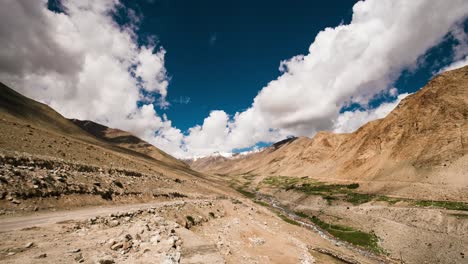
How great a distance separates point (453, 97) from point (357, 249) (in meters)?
100

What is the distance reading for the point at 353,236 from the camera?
5053 centimetres

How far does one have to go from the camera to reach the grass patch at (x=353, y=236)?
4488 cm

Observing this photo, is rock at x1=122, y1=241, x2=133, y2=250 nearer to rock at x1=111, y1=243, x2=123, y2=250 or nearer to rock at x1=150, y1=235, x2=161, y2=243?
rock at x1=111, y1=243, x2=123, y2=250

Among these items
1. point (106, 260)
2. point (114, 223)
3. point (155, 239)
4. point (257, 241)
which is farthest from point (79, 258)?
point (257, 241)

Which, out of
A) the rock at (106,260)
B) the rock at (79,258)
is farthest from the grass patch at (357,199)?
the rock at (79,258)

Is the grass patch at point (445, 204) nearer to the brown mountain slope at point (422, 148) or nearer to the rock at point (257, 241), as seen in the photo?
the brown mountain slope at point (422, 148)

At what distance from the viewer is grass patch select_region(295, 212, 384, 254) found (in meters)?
44.9

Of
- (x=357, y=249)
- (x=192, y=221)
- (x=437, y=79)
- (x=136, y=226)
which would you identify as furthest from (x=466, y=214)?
(x=437, y=79)

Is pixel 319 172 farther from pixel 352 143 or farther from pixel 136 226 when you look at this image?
pixel 136 226

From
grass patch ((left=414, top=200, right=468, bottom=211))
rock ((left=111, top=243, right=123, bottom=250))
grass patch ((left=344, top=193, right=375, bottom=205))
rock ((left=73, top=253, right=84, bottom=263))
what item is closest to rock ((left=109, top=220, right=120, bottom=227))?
rock ((left=111, top=243, right=123, bottom=250))

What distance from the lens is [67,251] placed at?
598 inches

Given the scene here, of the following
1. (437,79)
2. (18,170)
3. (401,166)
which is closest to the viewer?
(18,170)

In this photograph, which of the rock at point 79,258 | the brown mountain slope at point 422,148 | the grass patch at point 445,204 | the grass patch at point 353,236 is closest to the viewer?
the rock at point 79,258

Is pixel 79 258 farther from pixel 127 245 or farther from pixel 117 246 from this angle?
pixel 127 245
